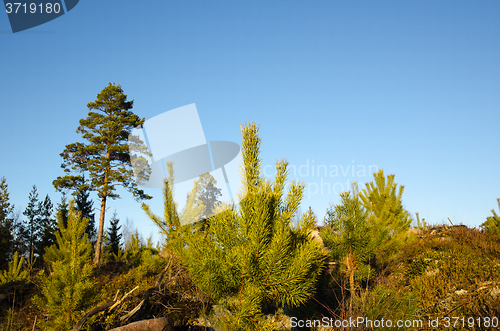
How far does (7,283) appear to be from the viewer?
9.00m

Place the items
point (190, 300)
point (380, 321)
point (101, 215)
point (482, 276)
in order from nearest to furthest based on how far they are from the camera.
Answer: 1. point (380, 321)
2. point (190, 300)
3. point (482, 276)
4. point (101, 215)

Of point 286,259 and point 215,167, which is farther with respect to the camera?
point 215,167

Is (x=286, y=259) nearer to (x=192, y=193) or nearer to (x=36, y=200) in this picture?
(x=192, y=193)

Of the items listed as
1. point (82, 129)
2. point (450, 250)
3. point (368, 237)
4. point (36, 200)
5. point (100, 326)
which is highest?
point (82, 129)

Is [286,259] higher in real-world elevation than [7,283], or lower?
higher

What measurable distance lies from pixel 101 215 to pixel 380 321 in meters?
17.6

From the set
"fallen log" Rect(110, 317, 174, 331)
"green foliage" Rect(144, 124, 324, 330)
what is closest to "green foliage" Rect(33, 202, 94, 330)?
"fallen log" Rect(110, 317, 174, 331)

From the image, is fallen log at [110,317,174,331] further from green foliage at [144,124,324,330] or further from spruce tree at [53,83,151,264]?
spruce tree at [53,83,151,264]

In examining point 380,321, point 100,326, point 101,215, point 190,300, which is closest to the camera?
point 380,321

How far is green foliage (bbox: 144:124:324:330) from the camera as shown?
12.9 feet

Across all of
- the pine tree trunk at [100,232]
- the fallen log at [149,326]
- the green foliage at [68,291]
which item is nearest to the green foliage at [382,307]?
the fallen log at [149,326]

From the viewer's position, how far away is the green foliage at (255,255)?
3.93 metres

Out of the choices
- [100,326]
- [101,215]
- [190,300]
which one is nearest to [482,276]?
[190,300]

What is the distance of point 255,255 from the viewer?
13.2ft
